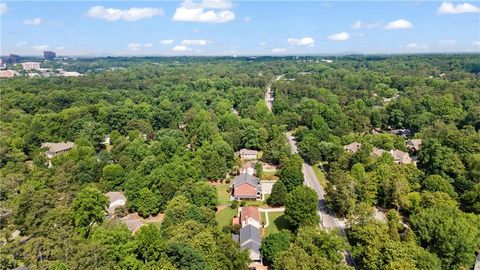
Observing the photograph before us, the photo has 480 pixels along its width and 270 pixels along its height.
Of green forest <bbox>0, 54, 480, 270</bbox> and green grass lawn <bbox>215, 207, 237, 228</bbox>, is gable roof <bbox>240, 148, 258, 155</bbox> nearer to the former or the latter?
green forest <bbox>0, 54, 480, 270</bbox>

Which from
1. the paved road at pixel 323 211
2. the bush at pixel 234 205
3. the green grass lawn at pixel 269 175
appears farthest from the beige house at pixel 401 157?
the bush at pixel 234 205

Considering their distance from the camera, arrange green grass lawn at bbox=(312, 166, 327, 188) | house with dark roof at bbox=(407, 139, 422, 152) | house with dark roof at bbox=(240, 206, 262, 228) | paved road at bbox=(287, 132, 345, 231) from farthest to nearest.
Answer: house with dark roof at bbox=(407, 139, 422, 152) → green grass lawn at bbox=(312, 166, 327, 188) → paved road at bbox=(287, 132, 345, 231) → house with dark roof at bbox=(240, 206, 262, 228)

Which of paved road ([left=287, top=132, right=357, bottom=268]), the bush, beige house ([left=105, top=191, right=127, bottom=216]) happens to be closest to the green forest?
the bush

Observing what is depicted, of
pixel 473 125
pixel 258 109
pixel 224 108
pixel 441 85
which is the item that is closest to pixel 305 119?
pixel 258 109

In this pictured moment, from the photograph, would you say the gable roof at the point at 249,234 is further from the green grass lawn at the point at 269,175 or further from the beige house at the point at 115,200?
the green grass lawn at the point at 269,175

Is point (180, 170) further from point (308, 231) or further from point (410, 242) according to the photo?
point (410, 242)

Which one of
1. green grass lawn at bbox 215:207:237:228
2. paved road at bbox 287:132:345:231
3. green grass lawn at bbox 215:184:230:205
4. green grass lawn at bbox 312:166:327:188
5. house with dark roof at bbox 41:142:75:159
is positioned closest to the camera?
paved road at bbox 287:132:345:231

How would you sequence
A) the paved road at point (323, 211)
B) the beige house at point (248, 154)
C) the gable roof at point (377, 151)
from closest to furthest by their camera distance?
1. the paved road at point (323, 211)
2. the gable roof at point (377, 151)
3. the beige house at point (248, 154)
